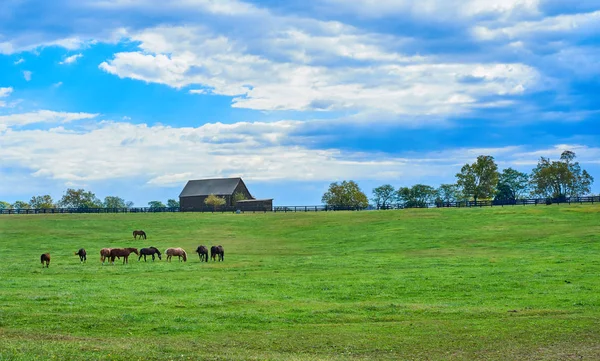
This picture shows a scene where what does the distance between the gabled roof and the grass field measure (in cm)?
10504

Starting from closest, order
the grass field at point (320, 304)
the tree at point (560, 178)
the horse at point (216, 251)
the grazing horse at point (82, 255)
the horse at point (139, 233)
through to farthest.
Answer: the grass field at point (320, 304) → the grazing horse at point (82, 255) → the horse at point (216, 251) → the horse at point (139, 233) → the tree at point (560, 178)

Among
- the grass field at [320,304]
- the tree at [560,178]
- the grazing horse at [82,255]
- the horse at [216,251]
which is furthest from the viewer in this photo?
the tree at [560,178]

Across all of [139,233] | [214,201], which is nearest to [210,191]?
[214,201]

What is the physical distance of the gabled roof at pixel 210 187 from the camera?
16289 centimetres

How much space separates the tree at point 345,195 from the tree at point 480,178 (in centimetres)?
2506

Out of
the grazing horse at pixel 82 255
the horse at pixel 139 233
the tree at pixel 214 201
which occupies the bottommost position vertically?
the grazing horse at pixel 82 255

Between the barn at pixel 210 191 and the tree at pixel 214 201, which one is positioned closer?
the tree at pixel 214 201

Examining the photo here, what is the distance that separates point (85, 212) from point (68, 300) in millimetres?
94436

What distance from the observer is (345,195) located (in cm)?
15650

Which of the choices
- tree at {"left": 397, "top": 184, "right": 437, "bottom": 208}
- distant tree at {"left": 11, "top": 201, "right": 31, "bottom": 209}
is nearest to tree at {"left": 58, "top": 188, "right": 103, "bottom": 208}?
distant tree at {"left": 11, "top": 201, "right": 31, "bottom": 209}

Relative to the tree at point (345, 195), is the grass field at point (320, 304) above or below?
below

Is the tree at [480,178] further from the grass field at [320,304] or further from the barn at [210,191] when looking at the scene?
the grass field at [320,304]

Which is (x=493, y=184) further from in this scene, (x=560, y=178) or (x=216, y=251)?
(x=216, y=251)

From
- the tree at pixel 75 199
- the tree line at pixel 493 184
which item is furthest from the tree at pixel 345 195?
the tree at pixel 75 199
